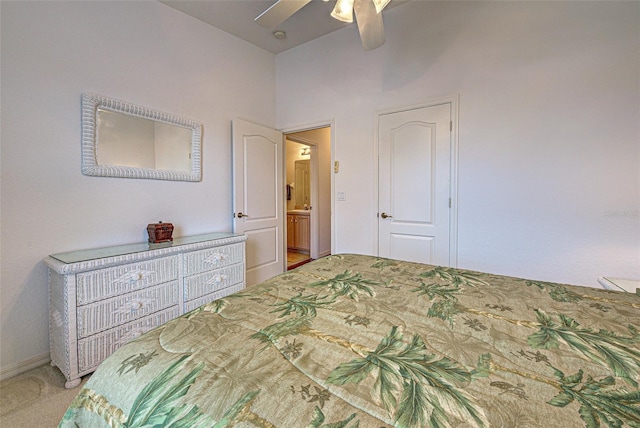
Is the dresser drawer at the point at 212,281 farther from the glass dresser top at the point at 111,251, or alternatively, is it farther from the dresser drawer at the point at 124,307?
the glass dresser top at the point at 111,251

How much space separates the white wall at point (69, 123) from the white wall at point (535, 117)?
198 cm

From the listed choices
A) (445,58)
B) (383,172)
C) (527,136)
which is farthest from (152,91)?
(527,136)

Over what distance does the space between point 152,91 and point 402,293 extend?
268 centimetres

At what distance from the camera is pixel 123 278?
6.10 ft

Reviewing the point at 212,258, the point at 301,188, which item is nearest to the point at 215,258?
the point at 212,258

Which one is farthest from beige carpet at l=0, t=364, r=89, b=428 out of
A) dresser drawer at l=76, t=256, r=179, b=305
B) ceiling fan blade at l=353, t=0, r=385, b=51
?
ceiling fan blade at l=353, t=0, r=385, b=51

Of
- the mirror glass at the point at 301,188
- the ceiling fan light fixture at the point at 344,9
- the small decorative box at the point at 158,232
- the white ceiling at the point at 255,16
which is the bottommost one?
the small decorative box at the point at 158,232

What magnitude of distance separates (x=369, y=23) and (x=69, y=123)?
7.29 feet

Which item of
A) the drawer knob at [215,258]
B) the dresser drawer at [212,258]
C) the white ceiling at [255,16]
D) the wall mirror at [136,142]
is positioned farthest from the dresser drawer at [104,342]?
the white ceiling at [255,16]

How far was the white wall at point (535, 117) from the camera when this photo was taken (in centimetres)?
189

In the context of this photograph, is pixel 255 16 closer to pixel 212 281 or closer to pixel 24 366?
pixel 212 281

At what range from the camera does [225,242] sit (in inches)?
100

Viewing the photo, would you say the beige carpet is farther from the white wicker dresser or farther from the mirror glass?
the mirror glass

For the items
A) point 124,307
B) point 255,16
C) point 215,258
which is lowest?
point 124,307
